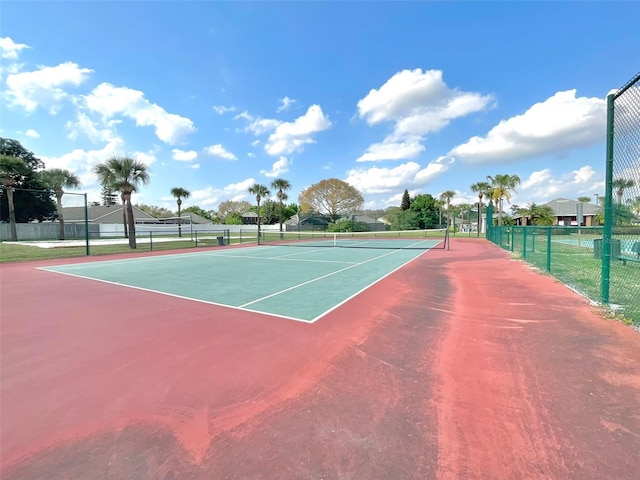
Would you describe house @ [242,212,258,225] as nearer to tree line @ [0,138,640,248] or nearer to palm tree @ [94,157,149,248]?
tree line @ [0,138,640,248]

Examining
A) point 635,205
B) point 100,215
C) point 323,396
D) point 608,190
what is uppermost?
point 100,215

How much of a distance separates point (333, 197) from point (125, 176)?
4737 centimetres

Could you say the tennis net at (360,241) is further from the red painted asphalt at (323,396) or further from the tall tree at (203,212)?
the tall tree at (203,212)

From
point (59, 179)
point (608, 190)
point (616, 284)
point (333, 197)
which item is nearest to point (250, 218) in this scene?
point (333, 197)

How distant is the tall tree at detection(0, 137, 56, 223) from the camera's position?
40906mm

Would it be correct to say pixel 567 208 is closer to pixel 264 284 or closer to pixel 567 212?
pixel 567 212

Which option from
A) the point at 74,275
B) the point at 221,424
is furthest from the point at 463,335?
the point at 74,275

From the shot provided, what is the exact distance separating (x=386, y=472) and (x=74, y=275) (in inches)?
522

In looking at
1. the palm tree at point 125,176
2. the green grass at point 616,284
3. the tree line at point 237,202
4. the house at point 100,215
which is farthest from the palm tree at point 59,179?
the green grass at point 616,284

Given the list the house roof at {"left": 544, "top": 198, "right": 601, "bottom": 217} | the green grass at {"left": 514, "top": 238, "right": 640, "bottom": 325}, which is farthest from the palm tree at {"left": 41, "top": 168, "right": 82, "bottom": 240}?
the house roof at {"left": 544, "top": 198, "right": 601, "bottom": 217}

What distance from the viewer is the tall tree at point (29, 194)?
40.9 metres

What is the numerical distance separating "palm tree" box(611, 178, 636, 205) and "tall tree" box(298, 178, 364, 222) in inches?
2409

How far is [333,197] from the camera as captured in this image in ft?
220

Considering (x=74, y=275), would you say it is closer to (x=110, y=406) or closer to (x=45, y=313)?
(x=45, y=313)
